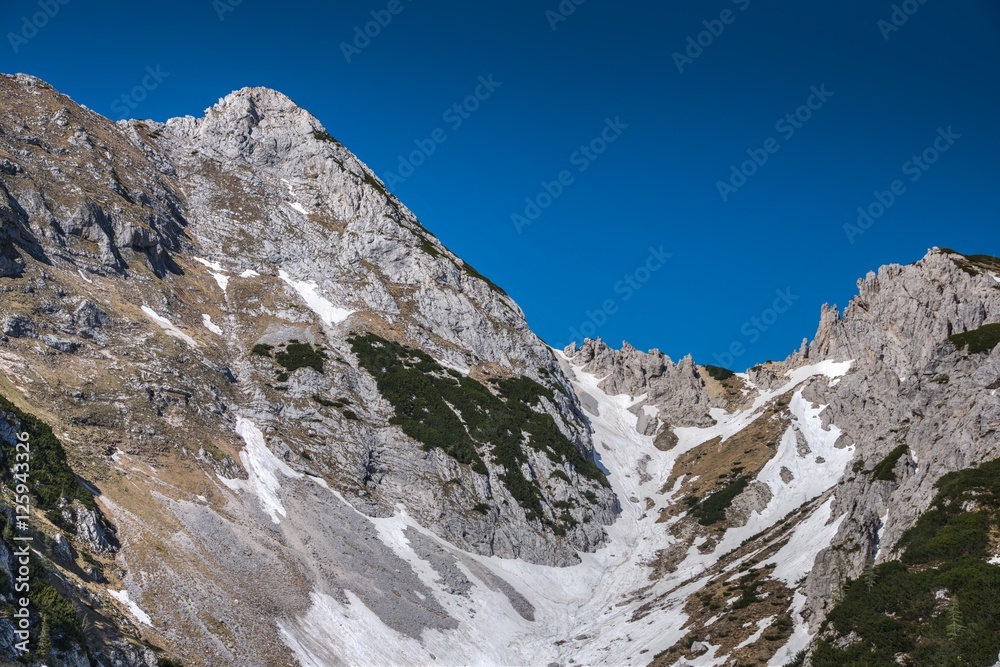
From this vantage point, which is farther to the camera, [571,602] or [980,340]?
[571,602]

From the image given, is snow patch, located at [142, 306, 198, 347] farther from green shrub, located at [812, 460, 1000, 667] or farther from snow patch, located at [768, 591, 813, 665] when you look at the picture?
green shrub, located at [812, 460, 1000, 667]

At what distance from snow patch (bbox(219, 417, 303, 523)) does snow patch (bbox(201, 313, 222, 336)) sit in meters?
18.5

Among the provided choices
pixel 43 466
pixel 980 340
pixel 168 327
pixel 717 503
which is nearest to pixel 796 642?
pixel 980 340

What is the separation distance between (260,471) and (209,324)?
95.8ft

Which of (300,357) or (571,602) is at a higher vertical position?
(300,357)

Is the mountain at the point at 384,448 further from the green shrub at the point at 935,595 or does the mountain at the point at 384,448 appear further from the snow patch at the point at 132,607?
the snow patch at the point at 132,607

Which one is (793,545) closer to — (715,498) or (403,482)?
(715,498)

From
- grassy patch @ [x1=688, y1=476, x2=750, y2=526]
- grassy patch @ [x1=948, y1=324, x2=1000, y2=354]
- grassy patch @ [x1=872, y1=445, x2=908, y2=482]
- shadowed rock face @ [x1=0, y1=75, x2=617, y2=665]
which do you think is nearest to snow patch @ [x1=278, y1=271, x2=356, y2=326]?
shadowed rock face @ [x1=0, y1=75, x2=617, y2=665]

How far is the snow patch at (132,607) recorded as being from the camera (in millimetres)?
40781

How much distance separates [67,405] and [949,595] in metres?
A: 61.9

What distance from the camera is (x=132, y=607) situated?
1624 inches

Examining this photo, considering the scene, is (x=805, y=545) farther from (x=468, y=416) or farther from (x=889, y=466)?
(x=468, y=416)

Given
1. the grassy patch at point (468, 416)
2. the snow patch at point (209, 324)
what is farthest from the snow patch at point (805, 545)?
the snow patch at point (209, 324)

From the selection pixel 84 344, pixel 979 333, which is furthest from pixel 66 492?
pixel 979 333
